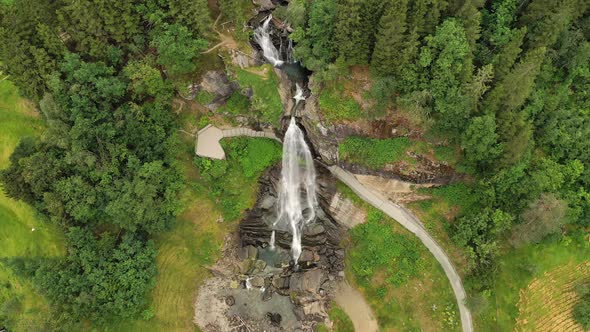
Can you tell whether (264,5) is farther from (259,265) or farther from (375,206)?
(259,265)

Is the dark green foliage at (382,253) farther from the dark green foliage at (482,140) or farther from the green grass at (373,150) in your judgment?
the dark green foliage at (482,140)

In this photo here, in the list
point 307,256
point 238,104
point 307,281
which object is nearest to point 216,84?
point 238,104

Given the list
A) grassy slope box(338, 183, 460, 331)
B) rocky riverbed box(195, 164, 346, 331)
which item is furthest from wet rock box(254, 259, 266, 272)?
grassy slope box(338, 183, 460, 331)

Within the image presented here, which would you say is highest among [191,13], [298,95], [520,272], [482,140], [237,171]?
[191,13]

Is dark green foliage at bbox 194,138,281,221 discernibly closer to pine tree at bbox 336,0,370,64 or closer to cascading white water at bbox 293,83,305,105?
cascading white water at bbox 293,83,305,105

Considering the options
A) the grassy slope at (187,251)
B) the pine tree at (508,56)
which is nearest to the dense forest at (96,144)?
the grassy slope at (187,251)

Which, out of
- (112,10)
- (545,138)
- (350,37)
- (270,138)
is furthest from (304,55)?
(545,138)

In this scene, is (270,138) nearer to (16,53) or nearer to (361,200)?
(361,200)
